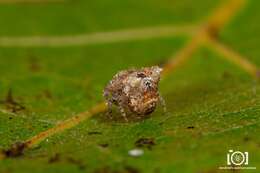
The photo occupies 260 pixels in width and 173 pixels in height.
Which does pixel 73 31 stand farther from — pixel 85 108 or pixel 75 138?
pixel 75 138

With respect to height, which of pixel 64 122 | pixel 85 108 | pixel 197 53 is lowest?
pixel 64 122

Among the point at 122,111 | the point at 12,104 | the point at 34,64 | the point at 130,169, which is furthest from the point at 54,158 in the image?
the point at 34,64

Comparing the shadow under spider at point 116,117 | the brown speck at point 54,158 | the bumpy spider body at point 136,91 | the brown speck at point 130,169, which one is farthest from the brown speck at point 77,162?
the bumpy spider body at point 136,91

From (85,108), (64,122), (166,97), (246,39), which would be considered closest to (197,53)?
(246,39)

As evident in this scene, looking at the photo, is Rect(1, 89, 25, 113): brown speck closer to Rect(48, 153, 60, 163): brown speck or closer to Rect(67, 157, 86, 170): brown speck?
Rect(48, 153, 60, 163): brown speck

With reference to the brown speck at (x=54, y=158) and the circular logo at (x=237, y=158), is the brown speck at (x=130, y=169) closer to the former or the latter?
the brown speck at (x=54, y=158)

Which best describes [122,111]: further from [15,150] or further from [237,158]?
[237,158]
